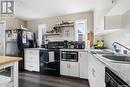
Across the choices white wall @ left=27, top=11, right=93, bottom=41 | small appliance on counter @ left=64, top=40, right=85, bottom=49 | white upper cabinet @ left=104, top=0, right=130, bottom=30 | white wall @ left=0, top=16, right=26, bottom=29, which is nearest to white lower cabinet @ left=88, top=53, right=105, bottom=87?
white upper cabinet @ left=104, top=0, right=130, bottom=30

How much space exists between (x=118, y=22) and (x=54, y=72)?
2.49 m

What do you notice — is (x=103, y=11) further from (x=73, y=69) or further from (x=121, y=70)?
(x=73, y=69)

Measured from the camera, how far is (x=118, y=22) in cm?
215

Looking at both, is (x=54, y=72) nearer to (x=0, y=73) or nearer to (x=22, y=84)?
(x=22, y=84)

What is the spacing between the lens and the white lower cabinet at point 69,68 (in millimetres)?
3401

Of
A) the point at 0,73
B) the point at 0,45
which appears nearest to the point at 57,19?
the point at 0,45

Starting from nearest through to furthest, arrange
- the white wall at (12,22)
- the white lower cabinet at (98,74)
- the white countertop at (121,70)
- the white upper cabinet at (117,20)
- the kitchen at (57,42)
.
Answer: the white countertop at (121,70) → the white lower cabinet at (98,74) → the white upper cabinet at (117,20) → the kitchen at (57,42) → the white wall at (12,22)

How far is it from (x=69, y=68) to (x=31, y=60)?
158 cm

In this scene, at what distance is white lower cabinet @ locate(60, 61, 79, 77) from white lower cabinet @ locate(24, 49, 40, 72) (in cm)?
99

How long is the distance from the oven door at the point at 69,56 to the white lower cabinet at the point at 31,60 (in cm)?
106

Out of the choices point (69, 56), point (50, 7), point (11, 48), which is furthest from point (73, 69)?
point (11, 48)

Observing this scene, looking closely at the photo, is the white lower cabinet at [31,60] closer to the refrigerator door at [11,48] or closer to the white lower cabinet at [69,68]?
the refrigerator door at [11,48]

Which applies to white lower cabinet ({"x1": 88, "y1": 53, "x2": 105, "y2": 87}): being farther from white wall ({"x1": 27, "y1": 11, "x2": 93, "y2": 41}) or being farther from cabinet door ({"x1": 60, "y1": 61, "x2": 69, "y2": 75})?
white wall ({"x1": 27, "y1": 11, "x2": 93, "y2": 41})

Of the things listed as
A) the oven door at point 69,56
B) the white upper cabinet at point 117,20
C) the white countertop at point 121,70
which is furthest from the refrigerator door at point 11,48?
the white countertop at point 121,70
